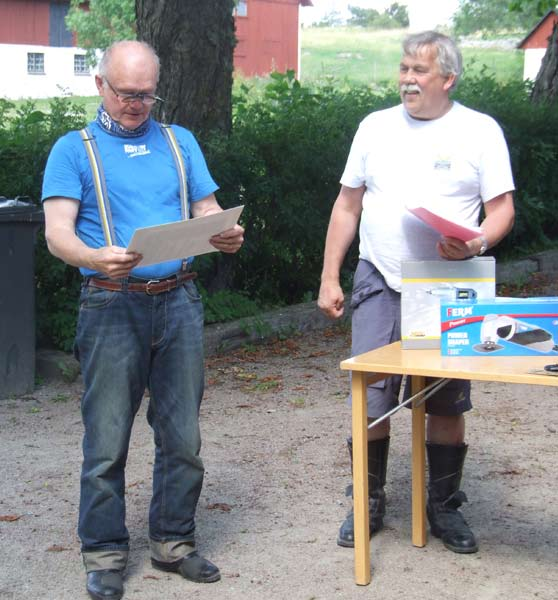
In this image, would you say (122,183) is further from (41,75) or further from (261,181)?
(41,75)

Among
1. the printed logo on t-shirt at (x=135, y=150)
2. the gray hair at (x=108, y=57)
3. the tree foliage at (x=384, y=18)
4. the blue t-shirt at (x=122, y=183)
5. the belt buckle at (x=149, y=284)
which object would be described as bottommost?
the belt buckle at (x=149, y=284)

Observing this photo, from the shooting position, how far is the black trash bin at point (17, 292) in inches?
278

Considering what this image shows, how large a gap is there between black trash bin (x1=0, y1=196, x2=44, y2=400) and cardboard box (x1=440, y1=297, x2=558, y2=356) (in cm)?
376

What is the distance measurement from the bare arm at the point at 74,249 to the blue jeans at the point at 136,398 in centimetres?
27

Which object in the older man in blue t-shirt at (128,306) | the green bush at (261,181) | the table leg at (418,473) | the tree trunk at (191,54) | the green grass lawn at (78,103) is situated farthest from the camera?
the green grass lawn at (78,103)

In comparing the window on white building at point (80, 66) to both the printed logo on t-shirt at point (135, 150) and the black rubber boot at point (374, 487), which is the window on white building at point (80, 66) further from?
the printed logo on t-shirt at point (135, 150)

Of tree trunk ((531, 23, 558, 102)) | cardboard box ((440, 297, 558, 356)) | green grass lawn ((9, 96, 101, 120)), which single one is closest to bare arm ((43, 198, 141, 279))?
cardboard box ((440, 297, 558, 356))

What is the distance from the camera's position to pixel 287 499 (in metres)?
5.43

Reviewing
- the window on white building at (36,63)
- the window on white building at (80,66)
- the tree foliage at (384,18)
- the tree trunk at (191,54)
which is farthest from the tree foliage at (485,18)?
the tree trunk at (191,54)

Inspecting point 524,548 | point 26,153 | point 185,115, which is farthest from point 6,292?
point 524,548

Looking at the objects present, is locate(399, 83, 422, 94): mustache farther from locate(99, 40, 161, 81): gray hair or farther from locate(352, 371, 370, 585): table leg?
locate(352, 371, 370, 585): table leg

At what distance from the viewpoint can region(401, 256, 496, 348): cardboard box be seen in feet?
13.9

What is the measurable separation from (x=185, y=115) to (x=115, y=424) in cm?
499

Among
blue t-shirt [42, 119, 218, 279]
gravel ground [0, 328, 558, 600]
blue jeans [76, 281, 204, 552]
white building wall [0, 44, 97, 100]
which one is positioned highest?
white building wall [0, 44, 97, 100]
